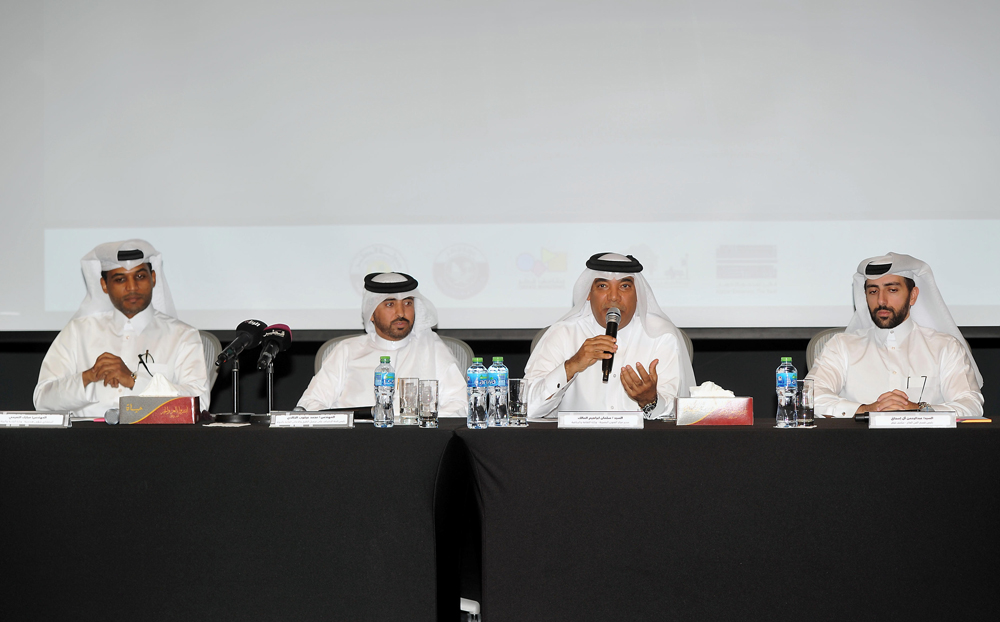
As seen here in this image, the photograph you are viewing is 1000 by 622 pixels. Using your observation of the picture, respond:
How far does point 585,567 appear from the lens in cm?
170

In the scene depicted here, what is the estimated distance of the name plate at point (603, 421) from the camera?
1.77m

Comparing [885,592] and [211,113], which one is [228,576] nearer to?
[885,592]

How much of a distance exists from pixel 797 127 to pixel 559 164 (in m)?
1.14

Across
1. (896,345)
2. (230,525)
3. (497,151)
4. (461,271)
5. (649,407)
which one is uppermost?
(497,151)

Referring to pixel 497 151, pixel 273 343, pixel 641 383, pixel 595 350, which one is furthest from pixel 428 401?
pixel 497 151

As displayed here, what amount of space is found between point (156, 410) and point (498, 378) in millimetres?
934

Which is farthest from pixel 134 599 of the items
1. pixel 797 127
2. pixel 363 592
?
pixel 797 127

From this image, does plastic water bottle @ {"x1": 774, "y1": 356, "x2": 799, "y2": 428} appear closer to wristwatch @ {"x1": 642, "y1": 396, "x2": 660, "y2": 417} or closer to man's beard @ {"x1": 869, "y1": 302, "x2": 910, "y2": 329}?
wristwatch @ {"x1": 642, "y1": 396, "x2": 660, "y2": 417}

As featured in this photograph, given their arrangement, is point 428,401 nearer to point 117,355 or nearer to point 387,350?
point 387,350

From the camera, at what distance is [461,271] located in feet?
12.2

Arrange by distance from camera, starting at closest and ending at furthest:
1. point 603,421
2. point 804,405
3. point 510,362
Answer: point 603,421 → point 804,405 → point 510,362

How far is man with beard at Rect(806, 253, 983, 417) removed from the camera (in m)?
2.99

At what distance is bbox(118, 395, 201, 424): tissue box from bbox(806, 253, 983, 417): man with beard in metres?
2.25

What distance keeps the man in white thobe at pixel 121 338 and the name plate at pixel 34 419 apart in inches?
44.5
